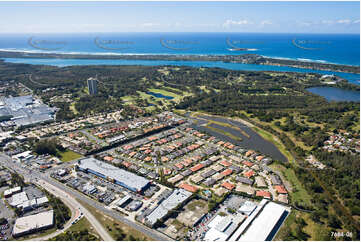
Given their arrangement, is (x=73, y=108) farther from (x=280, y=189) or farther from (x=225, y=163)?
(x=280, y=189)

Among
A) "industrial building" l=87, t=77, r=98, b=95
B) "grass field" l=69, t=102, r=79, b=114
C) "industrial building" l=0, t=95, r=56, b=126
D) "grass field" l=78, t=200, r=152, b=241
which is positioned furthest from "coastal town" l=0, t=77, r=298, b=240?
"industrial building" l=87, t=77, r=98, b=95

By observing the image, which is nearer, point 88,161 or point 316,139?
point 88,161

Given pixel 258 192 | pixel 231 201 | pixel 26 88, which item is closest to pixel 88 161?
pixel 231 201

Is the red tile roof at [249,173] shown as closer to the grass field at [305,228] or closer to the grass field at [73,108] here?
the grass field at [305,228]

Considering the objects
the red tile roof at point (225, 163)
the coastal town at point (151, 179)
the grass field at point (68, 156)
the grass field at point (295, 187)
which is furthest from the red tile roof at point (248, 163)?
the grass field at point (68, 156)

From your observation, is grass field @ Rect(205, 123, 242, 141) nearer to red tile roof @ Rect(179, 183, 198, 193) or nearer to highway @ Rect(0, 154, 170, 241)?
red tile roof @ Rect(179, 183, 198, 193)

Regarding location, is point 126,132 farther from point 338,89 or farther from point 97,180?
point 338,89
